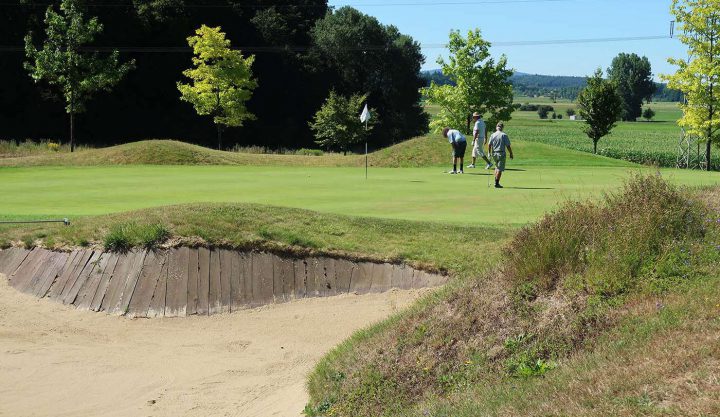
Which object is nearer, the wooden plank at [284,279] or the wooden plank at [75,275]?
the wooden plank at [284,279]

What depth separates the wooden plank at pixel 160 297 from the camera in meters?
11.0

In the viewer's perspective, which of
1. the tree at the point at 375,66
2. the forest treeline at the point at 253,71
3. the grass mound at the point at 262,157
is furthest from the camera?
the tree at the point at 375,66

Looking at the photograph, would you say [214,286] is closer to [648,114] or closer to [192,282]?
[192,282]

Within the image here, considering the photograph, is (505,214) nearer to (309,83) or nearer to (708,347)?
(708,347)

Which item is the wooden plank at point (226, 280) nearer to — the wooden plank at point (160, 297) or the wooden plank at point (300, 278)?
the wooden plank at point (160, 297)

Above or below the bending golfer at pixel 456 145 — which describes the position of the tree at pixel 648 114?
above

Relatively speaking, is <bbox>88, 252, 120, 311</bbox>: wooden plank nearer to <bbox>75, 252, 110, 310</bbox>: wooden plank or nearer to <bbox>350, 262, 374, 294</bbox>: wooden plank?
<bbox>75, 252, 110, 310</bbox>: wooden plank

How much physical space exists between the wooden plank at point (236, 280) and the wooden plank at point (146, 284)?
99 centimetres

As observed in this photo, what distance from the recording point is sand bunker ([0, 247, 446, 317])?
438 inches

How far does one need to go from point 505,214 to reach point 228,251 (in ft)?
19.0

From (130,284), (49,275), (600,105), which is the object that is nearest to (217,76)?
(600,105)

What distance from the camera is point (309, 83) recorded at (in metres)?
81.4

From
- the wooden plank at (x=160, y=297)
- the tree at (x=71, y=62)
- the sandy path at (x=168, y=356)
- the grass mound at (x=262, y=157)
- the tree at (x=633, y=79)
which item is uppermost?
the tree at (x=633, y=79)

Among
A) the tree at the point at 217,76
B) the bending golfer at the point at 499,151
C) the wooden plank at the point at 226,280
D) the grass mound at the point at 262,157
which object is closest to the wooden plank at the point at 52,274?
the wooden plank at the point at 226,280
